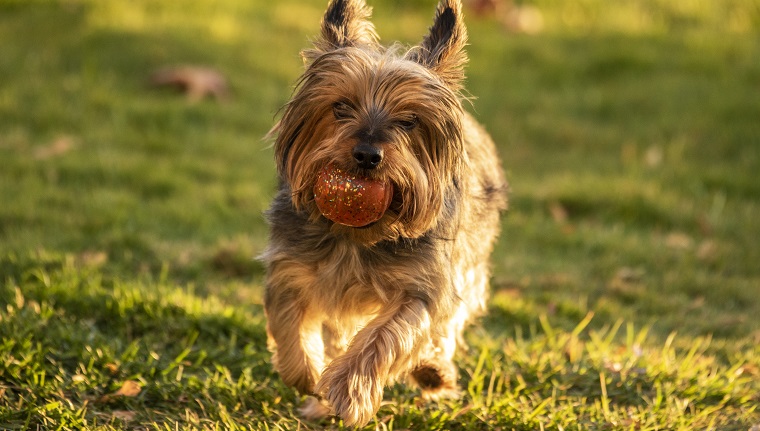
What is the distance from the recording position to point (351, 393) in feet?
12.8

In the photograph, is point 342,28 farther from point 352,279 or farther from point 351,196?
point 352,279

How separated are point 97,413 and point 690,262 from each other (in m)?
4.99

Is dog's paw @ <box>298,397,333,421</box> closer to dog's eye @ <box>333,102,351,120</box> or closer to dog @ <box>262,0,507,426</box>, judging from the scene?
dog @ <box>262,0,507,426</box>

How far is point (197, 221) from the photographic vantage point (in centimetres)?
774

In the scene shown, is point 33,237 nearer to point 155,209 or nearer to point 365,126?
point 155,209

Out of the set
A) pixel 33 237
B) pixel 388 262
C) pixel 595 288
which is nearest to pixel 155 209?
pixel 33 237

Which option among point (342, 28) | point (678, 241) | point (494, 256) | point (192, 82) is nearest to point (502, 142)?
point (678, 241)

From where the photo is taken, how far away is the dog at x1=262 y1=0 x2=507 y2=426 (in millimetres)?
3916

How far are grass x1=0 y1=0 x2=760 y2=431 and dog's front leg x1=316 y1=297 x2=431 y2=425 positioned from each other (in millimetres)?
375

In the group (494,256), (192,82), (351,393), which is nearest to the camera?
(351,393)

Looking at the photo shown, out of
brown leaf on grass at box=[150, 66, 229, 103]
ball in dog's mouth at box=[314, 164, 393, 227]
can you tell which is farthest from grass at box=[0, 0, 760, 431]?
ball in dog's mouth at box=[314, 164, 393, 227]

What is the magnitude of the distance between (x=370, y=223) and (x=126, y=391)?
4.77ft

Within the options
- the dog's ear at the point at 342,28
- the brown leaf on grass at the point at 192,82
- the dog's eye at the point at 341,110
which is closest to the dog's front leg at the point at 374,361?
the dog's eye at the point at 341,110

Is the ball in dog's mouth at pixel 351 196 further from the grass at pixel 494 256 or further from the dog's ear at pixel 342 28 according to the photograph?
the grass at pixel 494 256
